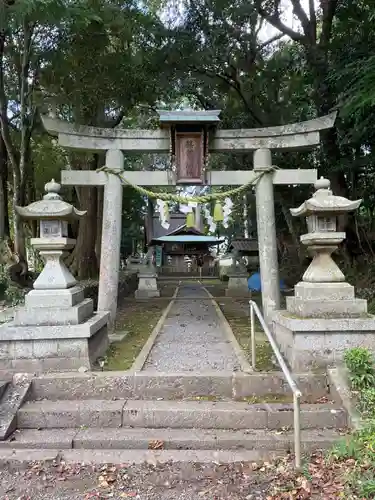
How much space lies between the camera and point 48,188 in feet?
17.9

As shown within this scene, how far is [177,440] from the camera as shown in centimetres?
378

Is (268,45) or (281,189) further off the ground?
(268,45)

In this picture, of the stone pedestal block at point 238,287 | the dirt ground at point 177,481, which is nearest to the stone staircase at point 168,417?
the dirt ground at point 177,481

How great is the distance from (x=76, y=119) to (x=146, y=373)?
8134 mm

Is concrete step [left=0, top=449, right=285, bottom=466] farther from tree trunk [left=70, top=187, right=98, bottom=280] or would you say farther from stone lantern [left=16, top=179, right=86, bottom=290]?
tree trunk [left=70, top=187, right=98, bottom=280]

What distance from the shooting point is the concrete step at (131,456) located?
3.56 meters

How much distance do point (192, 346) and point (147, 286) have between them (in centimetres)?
812

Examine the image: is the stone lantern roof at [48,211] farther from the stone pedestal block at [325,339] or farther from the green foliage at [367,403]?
the green foliage at [367,403]

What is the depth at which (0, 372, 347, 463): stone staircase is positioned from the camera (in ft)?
12.2

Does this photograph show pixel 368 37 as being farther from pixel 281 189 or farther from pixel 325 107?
pixel 281 189

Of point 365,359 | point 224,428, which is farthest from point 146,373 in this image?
point 365,359

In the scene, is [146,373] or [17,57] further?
[17,57]

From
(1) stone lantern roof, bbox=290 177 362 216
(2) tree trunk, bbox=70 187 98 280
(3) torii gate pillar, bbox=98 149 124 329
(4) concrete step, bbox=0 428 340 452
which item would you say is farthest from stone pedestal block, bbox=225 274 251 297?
(4) concrete step, bbox=0 428 340 452

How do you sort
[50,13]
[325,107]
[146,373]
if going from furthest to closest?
1. [325,107]
2. [50,13]
3. [146,373]
